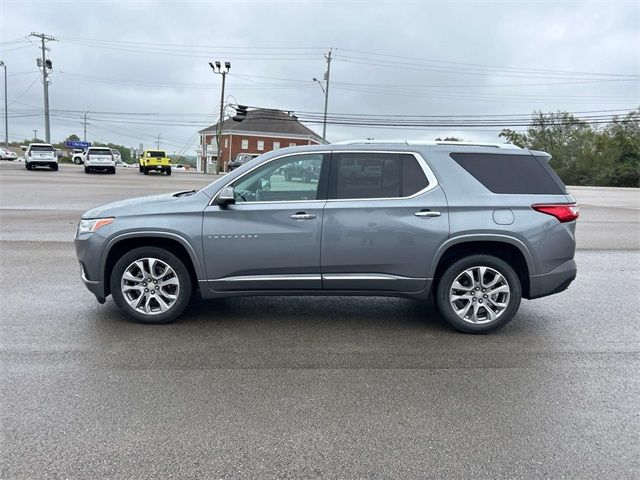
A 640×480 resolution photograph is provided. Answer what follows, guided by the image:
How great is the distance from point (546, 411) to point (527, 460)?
686 millimetres

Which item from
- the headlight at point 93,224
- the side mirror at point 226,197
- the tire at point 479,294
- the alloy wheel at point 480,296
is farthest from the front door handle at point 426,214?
the headlight at point 93,224

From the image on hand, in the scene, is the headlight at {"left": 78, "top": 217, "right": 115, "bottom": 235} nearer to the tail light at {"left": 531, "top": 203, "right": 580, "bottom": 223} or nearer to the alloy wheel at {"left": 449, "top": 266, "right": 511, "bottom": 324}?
the alloy wheel at {"left": 449, "top": 266, "right": 511, "bottom": 324}

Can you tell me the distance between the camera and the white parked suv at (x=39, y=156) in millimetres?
36500

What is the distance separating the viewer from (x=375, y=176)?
490 cm

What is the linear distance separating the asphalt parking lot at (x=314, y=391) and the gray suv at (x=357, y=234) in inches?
17.6

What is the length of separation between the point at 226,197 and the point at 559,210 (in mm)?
3270

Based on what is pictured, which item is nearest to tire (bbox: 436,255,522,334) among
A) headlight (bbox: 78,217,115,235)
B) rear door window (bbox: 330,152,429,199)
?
rear door window (bbox: 330,152,429,199)

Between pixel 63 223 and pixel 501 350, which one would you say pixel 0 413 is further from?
pixel 63 223

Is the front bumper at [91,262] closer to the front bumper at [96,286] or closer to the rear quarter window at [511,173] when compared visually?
the front bumper at [96,286]

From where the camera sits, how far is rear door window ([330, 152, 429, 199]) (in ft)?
15.9

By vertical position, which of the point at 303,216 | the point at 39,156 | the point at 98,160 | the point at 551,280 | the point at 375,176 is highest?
the point at 39,156

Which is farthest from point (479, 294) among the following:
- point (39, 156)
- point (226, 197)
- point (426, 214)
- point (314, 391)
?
point (39, 156)

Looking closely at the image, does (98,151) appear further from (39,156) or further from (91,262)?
(91,262)

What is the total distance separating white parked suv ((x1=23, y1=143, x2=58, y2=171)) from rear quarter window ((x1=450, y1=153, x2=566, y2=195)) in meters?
38.9
